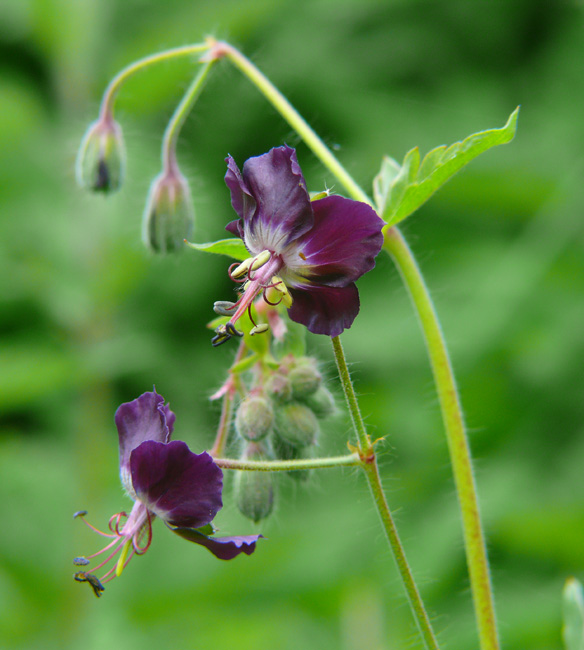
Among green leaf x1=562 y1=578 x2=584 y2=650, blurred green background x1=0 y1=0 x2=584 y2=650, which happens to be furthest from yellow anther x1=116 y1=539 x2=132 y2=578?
blurred green background x1=0 y1=0 x2=584 y2=650

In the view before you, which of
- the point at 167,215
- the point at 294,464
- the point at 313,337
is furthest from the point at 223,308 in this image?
the point at 313,337

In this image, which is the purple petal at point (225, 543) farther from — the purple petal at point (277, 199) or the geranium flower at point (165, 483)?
the purple petal at point (277, 199)

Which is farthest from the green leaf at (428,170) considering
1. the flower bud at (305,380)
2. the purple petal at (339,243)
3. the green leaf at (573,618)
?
the green leaf at (573,618)

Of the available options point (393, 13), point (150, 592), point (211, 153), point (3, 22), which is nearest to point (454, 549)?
point (150, 592)

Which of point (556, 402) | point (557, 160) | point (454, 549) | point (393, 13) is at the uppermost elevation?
point (393, 13)

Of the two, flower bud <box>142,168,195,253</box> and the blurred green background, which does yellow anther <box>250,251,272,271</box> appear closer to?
flower bud <box>142,168,195,253</box>

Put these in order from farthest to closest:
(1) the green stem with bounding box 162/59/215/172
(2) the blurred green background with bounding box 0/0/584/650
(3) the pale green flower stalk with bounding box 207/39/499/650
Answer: (2) the blurred green background with bounding box 0/0/584/650, (1) the green stem with bounding box 162/59/215/172, (3) the pale green flower stalk with bounding box 207/39/499/650

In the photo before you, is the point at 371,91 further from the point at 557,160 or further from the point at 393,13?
the point at 557,160
